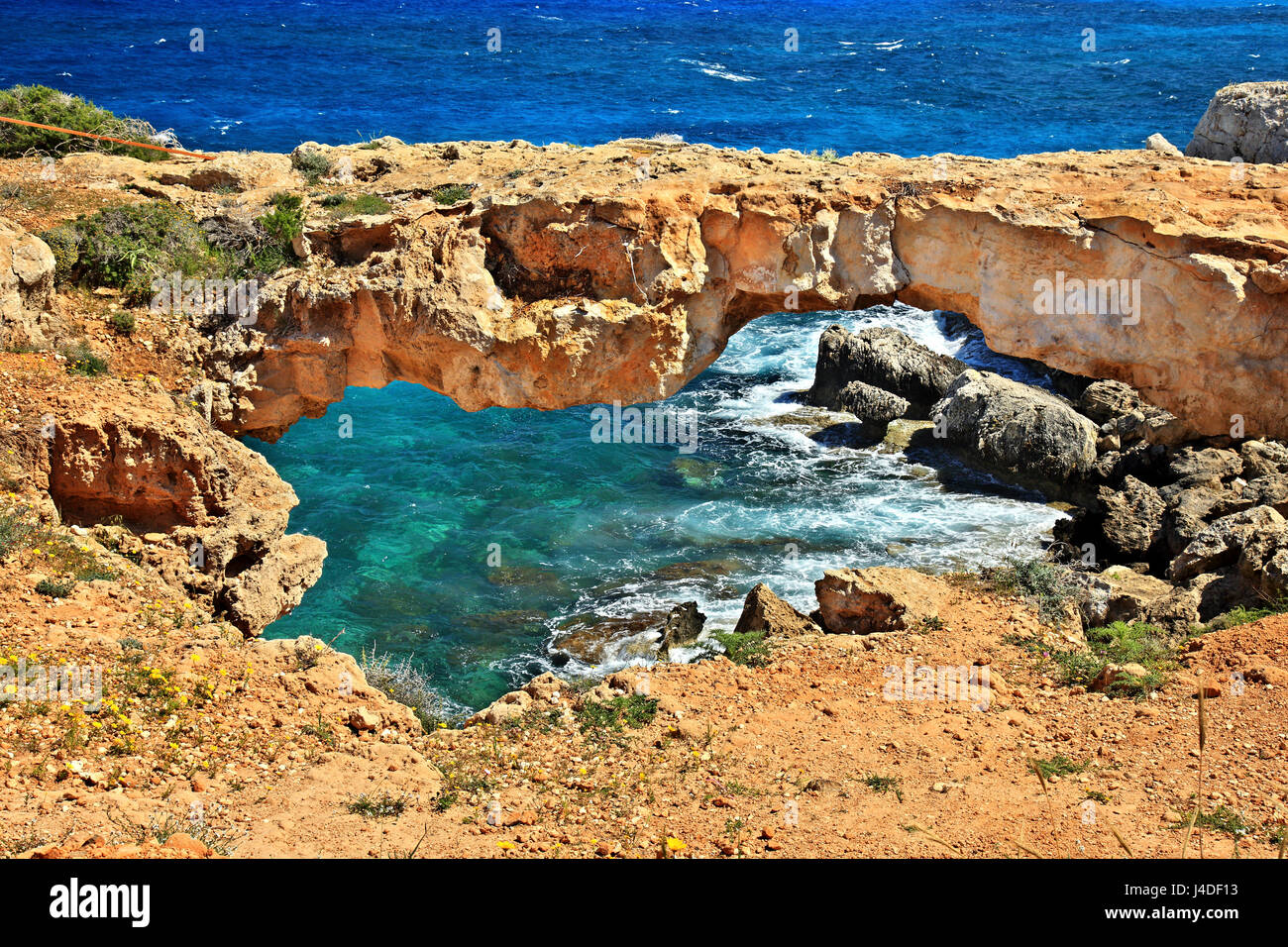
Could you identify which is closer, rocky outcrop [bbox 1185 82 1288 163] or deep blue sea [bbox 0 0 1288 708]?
deep blue sea [bbox 0 0 1288 708]

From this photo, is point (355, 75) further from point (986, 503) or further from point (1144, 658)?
point (1144, 658)

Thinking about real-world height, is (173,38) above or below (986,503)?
above

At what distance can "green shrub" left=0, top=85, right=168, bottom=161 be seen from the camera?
1569 centimetres

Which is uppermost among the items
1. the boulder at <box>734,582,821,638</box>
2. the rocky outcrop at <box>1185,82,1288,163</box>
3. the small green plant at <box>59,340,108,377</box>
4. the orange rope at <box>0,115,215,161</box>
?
the rocky outcrop at <box>1185,82,1288,163</box>

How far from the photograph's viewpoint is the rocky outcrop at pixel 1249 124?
82.0 feet

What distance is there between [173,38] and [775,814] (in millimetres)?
54150

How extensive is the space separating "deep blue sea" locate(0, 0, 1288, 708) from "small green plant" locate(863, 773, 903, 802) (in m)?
7.60

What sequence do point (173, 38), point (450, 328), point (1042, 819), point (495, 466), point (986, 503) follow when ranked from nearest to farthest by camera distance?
point (1042, 819), point (450, 328), point (986, 503), point (495, 466), point (173, 38)

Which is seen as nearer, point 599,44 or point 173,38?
point 173,38

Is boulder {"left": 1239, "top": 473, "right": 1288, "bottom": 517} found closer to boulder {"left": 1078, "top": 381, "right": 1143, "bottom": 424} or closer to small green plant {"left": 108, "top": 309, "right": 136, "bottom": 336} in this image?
boulder {"left": 1078, "top": 381, "right": 1143, "bottom": 424}

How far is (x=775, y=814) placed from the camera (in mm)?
9055

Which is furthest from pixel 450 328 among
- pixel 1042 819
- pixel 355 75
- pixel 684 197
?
pixel 355 75
